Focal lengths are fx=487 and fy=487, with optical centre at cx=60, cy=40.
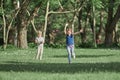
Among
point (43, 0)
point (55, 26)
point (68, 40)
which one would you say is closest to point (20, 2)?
point (43, 0)

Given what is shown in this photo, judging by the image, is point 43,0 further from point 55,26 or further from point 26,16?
point 55,26

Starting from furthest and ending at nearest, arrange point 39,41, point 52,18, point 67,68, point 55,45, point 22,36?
point 52,18
point 55,45
point 22,36
point 39,41
point 67,68

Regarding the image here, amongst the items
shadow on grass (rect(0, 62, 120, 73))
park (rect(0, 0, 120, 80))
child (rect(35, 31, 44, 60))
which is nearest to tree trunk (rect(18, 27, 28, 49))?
park (rect(0, 0, 120, 80))

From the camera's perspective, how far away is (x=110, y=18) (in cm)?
6384

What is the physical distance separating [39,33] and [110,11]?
37742 millimetres

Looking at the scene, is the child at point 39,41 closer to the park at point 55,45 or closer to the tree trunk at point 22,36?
the park at point 55,45

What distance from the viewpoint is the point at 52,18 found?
87.6 metres

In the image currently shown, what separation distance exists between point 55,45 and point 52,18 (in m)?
26.5

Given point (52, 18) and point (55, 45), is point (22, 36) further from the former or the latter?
point (52, 18)

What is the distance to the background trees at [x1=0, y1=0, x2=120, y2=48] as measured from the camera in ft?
167

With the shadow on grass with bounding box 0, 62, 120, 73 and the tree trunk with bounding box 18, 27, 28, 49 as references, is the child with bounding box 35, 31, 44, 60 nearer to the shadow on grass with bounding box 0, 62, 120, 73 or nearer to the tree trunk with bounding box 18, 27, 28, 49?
the shadow on grass with bounding box 0, 62, 120, 73

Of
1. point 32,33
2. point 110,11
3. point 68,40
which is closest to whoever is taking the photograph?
point 68,40

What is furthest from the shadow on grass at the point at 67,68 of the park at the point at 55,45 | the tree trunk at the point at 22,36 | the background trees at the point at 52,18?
the tree trunk at the point at 22,36

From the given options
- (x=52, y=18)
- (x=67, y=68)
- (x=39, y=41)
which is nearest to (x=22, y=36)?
(x=39, y=41)
